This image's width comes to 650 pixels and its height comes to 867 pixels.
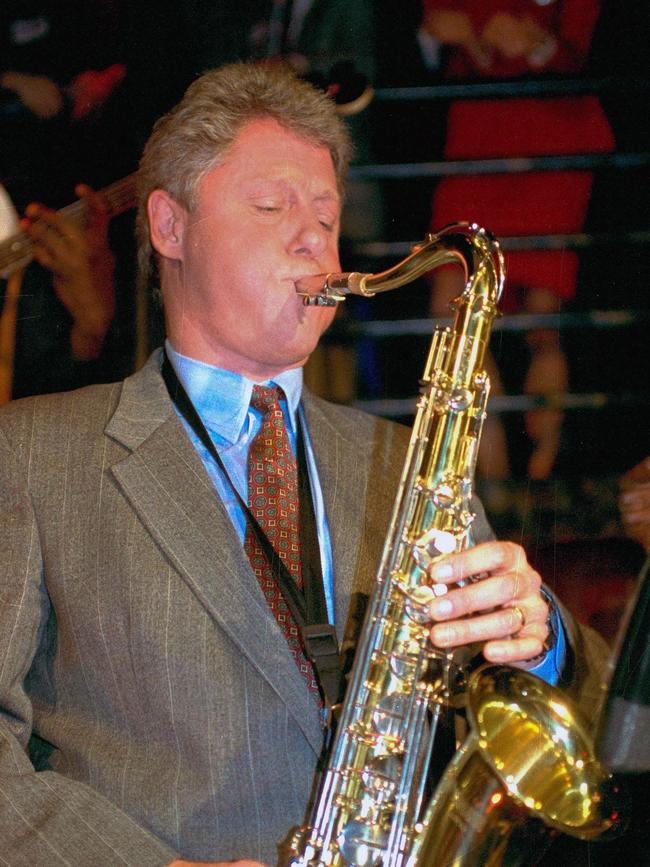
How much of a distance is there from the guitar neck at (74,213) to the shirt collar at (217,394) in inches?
15.5

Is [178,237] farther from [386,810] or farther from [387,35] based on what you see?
[386,810]

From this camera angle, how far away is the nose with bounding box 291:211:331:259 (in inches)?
70.7

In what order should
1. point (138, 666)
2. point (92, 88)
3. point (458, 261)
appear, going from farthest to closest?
point (92, 88) < point (458, 261) < point (138, 666)

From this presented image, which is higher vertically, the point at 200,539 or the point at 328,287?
the point at 328,287

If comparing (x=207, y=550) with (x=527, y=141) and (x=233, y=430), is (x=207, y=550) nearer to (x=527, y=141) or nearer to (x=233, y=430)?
(x=233, y=430)

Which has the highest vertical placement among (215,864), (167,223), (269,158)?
(269,158)

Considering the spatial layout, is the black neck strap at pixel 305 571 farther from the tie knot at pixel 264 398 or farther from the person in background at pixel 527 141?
the person in background at pixel 527 141

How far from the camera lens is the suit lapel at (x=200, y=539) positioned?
1578 mm

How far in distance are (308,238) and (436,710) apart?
2.80 feet

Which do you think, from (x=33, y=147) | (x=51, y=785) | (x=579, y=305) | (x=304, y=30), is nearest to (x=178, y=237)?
(x=33, y=147)

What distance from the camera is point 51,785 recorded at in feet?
4.87

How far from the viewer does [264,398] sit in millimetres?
1857

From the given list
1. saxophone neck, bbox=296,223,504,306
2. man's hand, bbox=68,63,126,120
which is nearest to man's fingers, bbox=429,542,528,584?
saxophone neck, bbox=296,223,504,306

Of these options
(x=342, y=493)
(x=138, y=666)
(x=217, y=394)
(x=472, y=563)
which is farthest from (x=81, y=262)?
(x=472, y=563)
